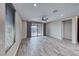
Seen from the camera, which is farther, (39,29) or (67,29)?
(39,29)

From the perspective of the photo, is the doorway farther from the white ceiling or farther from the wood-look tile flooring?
the white ceiling

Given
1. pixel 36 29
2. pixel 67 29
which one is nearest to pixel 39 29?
pixel 36 29

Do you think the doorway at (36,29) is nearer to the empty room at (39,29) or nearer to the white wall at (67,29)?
the empty room at (39,29)

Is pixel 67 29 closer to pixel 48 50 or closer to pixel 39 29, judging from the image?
pixel 39 29

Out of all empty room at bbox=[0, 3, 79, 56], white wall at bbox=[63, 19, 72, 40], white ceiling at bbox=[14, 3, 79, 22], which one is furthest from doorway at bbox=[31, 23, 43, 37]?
white ceiling at bbox=[14, 3, 79, 22]

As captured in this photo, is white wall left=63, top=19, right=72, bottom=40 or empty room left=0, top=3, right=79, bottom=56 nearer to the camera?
empty room left=0, top=3, right=79, bottom=56

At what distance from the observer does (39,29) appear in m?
17.0

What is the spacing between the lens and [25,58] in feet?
4.37

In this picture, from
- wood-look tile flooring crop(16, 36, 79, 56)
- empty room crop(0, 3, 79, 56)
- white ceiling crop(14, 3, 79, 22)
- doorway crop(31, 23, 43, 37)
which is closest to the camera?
empty room crop(0, 3, 79, 56)

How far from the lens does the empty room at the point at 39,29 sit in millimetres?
3146

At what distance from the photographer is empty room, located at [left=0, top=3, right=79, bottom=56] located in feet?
10.3

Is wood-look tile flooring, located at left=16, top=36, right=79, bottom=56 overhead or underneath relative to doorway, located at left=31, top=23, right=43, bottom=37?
underneath

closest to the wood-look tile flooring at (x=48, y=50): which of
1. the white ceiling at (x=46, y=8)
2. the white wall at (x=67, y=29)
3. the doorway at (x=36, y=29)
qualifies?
the white ceiling at (x=46, y=8)

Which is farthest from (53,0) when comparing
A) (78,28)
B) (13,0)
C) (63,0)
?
(78,28)
